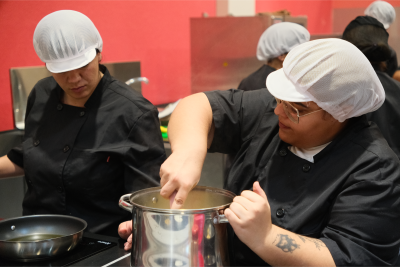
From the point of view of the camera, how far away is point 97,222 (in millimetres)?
1479

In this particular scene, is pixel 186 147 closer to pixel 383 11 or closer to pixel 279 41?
pixel 279 41

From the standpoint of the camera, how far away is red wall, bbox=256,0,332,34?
5.14 metres

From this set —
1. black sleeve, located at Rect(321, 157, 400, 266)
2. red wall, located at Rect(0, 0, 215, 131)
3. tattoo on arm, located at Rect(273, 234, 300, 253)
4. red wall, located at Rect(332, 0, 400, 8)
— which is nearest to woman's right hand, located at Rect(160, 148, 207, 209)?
tattoo on arm, located at Rect(273, 234, 300, 253)

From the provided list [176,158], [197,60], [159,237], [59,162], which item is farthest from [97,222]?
[197,60]

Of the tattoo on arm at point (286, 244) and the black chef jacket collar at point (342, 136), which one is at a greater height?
the black chef jacket collar at point (342, 136)

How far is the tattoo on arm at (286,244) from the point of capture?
2.92 ft

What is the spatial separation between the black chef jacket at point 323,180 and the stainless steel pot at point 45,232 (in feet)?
1.38

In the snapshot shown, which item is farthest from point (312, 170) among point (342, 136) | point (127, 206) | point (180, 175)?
point (127, 206)

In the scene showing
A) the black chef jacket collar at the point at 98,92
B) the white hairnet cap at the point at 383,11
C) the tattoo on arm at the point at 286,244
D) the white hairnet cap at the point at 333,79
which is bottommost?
the tattoo on arm at the point at 286,244

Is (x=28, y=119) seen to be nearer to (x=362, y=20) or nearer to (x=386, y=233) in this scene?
(x=386, y=233)

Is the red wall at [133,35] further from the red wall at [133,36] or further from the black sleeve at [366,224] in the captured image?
the black sleeve at [366,224]

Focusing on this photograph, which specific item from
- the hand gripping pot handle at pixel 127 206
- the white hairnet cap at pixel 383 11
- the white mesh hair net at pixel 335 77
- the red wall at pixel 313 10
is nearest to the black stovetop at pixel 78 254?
the hand gripping pot handle at pixel 127 206

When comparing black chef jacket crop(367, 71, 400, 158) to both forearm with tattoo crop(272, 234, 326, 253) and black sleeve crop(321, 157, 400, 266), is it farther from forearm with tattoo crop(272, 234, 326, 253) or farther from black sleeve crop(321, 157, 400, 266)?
forearm with tattoo crop(272, 234, 326, 253)

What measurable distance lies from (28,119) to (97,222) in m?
0.49
